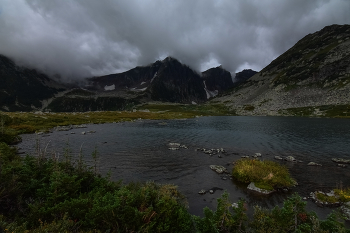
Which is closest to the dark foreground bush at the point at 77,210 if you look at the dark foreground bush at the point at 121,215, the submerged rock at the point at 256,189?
the dark foreground bush at the point at 121,215

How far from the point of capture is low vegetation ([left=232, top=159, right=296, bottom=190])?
2028 cm

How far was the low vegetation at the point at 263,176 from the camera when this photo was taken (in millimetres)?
20281

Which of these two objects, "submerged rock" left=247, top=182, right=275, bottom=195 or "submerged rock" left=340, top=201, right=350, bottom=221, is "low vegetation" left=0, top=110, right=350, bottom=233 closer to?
"submerged rock" left=340, top=201, right=350, bottom=221

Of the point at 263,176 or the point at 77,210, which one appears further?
the point at 263,176

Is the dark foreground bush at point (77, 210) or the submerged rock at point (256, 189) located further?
the submerged rock at point (256, 189)

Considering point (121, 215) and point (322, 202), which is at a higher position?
point (121, 215)

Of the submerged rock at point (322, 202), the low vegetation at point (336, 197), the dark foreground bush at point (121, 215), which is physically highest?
the dark foreground bush at point (121, 215)

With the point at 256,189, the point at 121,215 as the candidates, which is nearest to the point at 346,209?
the point at 256,189

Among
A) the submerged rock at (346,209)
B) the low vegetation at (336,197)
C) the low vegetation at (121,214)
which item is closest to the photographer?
the low vegetation at (121,214)

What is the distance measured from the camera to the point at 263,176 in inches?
843

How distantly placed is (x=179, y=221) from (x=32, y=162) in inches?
489

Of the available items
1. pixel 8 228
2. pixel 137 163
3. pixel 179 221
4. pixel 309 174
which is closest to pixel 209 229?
pixel 179 221

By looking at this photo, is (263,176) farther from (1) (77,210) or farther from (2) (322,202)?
(1) (77,210)

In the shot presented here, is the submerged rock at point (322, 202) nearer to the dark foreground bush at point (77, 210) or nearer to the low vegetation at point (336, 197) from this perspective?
the low vegetation at point (336, 197)
